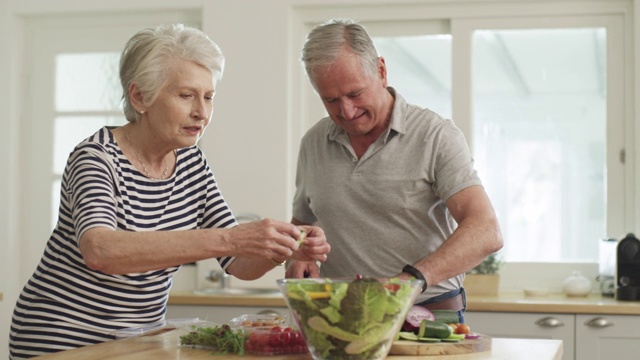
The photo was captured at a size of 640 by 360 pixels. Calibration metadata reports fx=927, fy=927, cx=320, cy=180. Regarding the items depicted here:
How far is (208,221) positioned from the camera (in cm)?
233

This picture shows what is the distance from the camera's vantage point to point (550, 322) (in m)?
3.62

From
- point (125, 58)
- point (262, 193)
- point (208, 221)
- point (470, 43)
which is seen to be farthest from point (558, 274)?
point (125, 58)

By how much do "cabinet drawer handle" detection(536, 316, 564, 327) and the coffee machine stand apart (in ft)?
1.10

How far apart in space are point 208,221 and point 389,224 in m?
0.47

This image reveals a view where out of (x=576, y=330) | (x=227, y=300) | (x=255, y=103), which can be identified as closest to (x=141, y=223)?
(x=227, y=300)

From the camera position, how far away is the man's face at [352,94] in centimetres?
241

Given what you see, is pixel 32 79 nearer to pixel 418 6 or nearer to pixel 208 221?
pixel 418 6

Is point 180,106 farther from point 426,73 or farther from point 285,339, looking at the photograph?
point 426,73

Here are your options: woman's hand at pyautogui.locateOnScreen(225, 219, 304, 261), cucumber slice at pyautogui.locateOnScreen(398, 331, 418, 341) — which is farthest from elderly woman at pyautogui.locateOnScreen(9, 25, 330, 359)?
cucumber slice at pyautogui.locateOnScreen(398, 331, 418, 341)

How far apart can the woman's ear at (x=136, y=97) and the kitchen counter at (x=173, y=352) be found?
0.54 metres

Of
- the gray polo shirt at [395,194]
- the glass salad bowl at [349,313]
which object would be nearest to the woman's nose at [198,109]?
the gray polo shirt at [395,194]

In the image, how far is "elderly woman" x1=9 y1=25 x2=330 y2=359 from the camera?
1.89m

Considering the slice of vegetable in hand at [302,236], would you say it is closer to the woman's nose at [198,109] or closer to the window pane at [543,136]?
the woman's nose at [198,109]

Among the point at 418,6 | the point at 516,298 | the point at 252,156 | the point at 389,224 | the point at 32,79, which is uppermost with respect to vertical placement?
the point at 418,6
